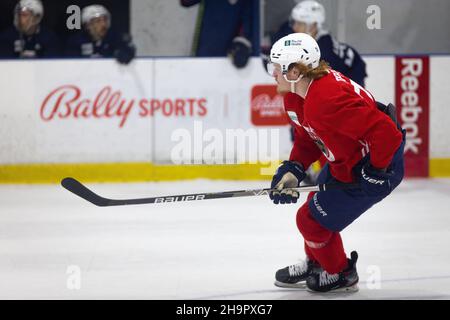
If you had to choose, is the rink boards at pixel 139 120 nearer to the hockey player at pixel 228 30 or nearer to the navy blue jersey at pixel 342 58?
the hockey player at pixel 228 30

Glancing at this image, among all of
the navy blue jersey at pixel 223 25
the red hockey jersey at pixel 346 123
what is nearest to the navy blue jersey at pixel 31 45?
the navy blue jersey at pixel 223 25

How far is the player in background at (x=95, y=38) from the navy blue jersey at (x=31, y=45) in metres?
0.11

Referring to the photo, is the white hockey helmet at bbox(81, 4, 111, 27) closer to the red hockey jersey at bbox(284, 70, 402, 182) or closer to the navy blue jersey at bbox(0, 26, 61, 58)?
the navy blue jersey at bbox(0, 26, 61, 58)

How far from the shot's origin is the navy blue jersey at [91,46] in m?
7.67

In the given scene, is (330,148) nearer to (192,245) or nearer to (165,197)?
(165,197)

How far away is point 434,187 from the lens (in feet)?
24.1

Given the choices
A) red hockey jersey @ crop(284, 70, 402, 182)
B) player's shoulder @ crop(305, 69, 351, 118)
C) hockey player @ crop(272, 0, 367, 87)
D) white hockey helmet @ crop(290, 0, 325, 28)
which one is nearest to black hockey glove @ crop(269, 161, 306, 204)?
red hockey jersey @ crop(284, 70, 402, 182)

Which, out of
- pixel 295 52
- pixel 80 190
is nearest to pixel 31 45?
pixel 80 190

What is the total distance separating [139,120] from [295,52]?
137 inches
